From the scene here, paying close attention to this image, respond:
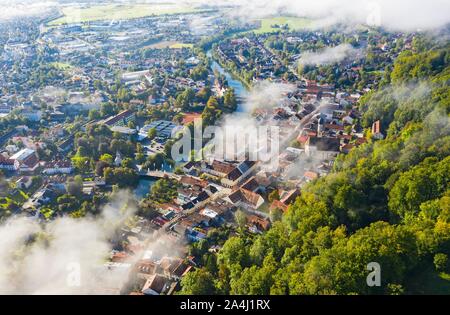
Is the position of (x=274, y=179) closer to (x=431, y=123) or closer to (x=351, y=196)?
(x=351, y=196)

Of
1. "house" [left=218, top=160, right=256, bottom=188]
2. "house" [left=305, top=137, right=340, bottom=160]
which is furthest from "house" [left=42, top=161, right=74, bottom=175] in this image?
"house" [left=305, top=137, right=340, bottom=160]

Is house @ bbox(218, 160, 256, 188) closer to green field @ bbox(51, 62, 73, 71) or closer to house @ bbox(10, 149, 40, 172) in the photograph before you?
house @ bbox(10, 149, 40, 172)

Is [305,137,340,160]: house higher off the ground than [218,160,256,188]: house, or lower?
higher

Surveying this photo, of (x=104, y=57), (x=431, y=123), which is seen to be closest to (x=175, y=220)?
(x=431, y=123)

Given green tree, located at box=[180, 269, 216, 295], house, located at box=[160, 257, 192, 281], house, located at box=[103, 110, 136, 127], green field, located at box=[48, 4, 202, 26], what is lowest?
house, located at box=[103, 110, 136, 127]

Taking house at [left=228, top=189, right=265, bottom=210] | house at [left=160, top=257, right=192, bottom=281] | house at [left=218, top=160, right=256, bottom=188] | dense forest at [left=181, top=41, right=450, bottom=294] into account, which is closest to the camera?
dense forest at [left=181, top=41, right=450, bottom=294]

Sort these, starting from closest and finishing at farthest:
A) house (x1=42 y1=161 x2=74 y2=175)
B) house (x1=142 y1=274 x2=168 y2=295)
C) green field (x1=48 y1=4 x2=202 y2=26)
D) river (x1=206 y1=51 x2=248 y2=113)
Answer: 1. house (x1=142 y1=274 x2=168 y2=295)
2. house (x1=42 y1=161 x2=74 y2=175)
3. river (x1=206 y1=51 x2=248 y2=113)
4. green field (x1=48 y1=4 x2=202 y2=26)
